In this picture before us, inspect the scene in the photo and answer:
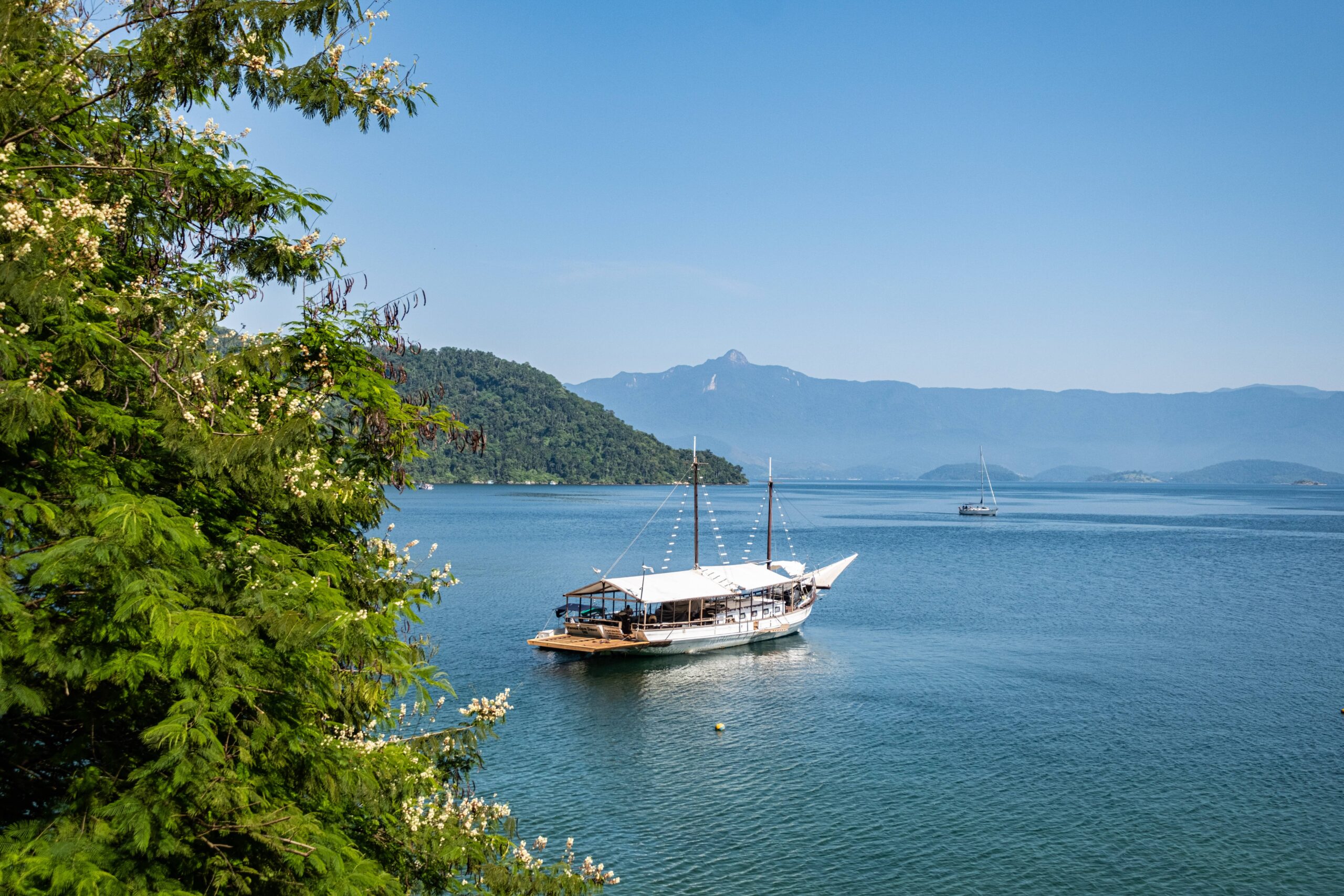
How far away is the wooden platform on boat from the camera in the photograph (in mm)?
40938

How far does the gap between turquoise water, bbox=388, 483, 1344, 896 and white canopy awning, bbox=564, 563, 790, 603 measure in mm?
3037

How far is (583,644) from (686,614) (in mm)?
6011

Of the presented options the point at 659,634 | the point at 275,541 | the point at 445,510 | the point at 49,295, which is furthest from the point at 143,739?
the point at 445,510

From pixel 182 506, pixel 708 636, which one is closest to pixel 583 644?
→ pixel 708 636

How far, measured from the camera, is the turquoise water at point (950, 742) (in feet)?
70.4

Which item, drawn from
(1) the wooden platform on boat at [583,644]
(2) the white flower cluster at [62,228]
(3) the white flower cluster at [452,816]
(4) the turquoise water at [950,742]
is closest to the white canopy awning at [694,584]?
(1) the wooden platform on boat at [583,644]

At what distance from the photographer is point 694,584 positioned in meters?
46.3

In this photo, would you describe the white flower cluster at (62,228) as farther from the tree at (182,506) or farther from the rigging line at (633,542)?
the rigging line at (633,542)

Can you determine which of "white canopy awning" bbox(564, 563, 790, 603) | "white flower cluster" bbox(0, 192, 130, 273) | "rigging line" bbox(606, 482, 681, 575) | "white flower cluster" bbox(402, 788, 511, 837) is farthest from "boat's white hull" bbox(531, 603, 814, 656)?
"white flower cluster" bbox(0, 192, 130, 273)

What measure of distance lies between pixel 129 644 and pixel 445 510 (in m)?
135

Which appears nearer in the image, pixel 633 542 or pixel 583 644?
pixel 583 644

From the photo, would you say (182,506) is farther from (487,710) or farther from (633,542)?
(633,542)

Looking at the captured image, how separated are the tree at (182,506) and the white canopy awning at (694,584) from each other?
33.5m

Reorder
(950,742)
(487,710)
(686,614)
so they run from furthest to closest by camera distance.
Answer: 1. (686,614)
2. (950,742)
3. (487,710)
